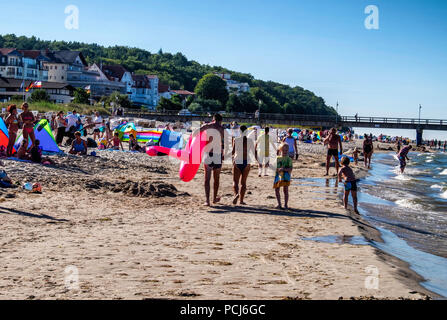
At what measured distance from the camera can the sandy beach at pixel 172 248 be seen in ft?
14.0

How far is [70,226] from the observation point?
6781mm

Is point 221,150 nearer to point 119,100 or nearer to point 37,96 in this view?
point 37,96

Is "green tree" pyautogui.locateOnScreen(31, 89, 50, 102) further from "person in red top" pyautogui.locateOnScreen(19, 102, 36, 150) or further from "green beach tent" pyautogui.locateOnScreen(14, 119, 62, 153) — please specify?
"person in red top" pyautogui.locateOnScreen(19, 102, 36, 150)

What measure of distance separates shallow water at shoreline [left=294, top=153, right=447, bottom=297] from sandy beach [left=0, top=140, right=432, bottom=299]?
0.39 m

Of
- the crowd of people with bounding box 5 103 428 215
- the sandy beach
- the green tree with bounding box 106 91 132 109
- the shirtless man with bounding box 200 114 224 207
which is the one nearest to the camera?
the sandy beach

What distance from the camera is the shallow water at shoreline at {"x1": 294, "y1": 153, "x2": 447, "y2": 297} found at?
21.0ft

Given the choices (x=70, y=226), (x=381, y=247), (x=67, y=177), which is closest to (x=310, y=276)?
(x=381, y=247)

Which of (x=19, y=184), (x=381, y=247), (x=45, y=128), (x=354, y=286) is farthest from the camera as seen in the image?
(x=45, y=128)

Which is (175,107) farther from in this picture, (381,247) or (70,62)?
(381,247)

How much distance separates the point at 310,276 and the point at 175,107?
92277mm

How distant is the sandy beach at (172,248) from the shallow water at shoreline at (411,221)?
390 mm

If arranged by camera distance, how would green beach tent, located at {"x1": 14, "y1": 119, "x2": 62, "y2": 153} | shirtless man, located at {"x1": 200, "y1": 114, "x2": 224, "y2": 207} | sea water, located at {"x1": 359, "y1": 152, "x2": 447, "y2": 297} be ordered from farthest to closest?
green beach tent, located at {"x1": 14, "y1": 119, "x2": 62, "y2": 153} → shirtless man, located at {"x1": 200, "y1": 114, "x2": 224, "y2": 207} → sea water, located at {"x1": 359, "y1": 152, "x2": 447, "y2": 297}
